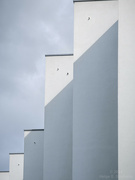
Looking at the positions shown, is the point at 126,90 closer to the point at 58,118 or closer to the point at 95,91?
the point at 95,91

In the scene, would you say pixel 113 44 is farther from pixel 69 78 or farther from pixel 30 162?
pixel 30 162

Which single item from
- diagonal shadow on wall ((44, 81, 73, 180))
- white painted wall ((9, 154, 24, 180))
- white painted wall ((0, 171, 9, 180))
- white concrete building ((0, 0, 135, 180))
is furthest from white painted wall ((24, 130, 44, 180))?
white painted wall ((0, 171, 9, 180))

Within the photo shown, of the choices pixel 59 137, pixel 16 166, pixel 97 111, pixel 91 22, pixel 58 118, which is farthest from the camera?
pixel 16 166

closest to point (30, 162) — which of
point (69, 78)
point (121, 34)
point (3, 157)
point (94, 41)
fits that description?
point (69, 78)

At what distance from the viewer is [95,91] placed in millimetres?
11844

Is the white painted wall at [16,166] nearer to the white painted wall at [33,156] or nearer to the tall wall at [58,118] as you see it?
the white painted wall at [33,156]

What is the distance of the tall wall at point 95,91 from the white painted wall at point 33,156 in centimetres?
770

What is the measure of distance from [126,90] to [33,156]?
460 inches

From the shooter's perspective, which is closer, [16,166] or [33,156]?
[33,156]

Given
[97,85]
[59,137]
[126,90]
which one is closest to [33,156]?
[59,137]

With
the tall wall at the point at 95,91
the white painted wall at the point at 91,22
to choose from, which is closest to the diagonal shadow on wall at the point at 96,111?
the tall wall at the point at 95,91

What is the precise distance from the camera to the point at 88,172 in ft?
37.0

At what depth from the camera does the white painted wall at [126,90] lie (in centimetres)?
797

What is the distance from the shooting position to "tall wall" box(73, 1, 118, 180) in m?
11.2
